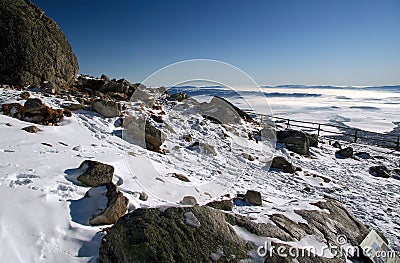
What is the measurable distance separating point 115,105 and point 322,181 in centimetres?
814

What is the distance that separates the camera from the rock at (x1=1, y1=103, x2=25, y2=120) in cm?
653

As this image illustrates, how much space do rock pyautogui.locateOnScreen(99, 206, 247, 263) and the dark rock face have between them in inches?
413

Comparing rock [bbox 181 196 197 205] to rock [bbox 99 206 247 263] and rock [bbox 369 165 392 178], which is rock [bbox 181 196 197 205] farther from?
rock [bbox 369 165 392 178]

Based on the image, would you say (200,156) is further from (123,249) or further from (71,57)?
(71,57)

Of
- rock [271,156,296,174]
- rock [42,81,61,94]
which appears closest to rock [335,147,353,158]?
rock [271,156,296,174]

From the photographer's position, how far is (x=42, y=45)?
34.8ft

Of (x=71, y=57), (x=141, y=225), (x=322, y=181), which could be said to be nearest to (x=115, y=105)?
(x=71, y=57)

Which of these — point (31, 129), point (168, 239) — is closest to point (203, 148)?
point (31, 129)

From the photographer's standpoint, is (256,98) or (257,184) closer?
(256,98)

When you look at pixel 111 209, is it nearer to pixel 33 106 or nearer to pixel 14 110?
pixel 33 106

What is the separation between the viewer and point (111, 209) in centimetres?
315

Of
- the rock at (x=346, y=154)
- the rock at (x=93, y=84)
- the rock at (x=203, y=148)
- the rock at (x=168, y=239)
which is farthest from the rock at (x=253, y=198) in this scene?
the rock at (x=93, y=84)

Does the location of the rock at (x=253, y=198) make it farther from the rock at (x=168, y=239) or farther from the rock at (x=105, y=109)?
the rock at (x=105, y=109)

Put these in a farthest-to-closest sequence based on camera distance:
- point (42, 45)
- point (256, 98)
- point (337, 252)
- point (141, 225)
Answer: point (42, 45), point (256, 98), point (337, 252), point (141, 225)
